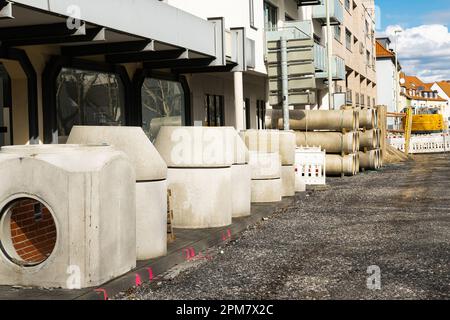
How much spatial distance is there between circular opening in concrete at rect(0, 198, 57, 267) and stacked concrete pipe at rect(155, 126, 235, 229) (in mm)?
2816

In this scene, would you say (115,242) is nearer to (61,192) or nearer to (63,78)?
(61,192)

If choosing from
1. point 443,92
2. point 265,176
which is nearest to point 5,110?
point 265,176

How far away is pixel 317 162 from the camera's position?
62.6 ft

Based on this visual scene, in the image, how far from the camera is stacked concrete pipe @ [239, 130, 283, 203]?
13.6 m

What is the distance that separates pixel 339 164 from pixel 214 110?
209 inches

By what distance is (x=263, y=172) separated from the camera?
13688 mm

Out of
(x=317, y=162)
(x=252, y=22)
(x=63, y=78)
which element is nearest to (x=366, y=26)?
(x=252, y=22)

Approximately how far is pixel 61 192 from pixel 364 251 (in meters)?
4.36

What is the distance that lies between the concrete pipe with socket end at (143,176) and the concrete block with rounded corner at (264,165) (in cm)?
585

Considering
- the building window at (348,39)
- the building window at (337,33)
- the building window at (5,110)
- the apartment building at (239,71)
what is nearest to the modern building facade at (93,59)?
the building window at (5,110)

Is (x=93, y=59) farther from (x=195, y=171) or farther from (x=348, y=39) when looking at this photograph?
(x=348, y=39)

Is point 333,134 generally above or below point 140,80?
below

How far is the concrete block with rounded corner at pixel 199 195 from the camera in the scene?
1002 centimetres

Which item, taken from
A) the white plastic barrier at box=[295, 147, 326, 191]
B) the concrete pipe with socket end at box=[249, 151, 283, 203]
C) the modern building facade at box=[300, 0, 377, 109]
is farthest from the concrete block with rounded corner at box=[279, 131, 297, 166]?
the modern building facade at box=[300, 0, 377, 109]
